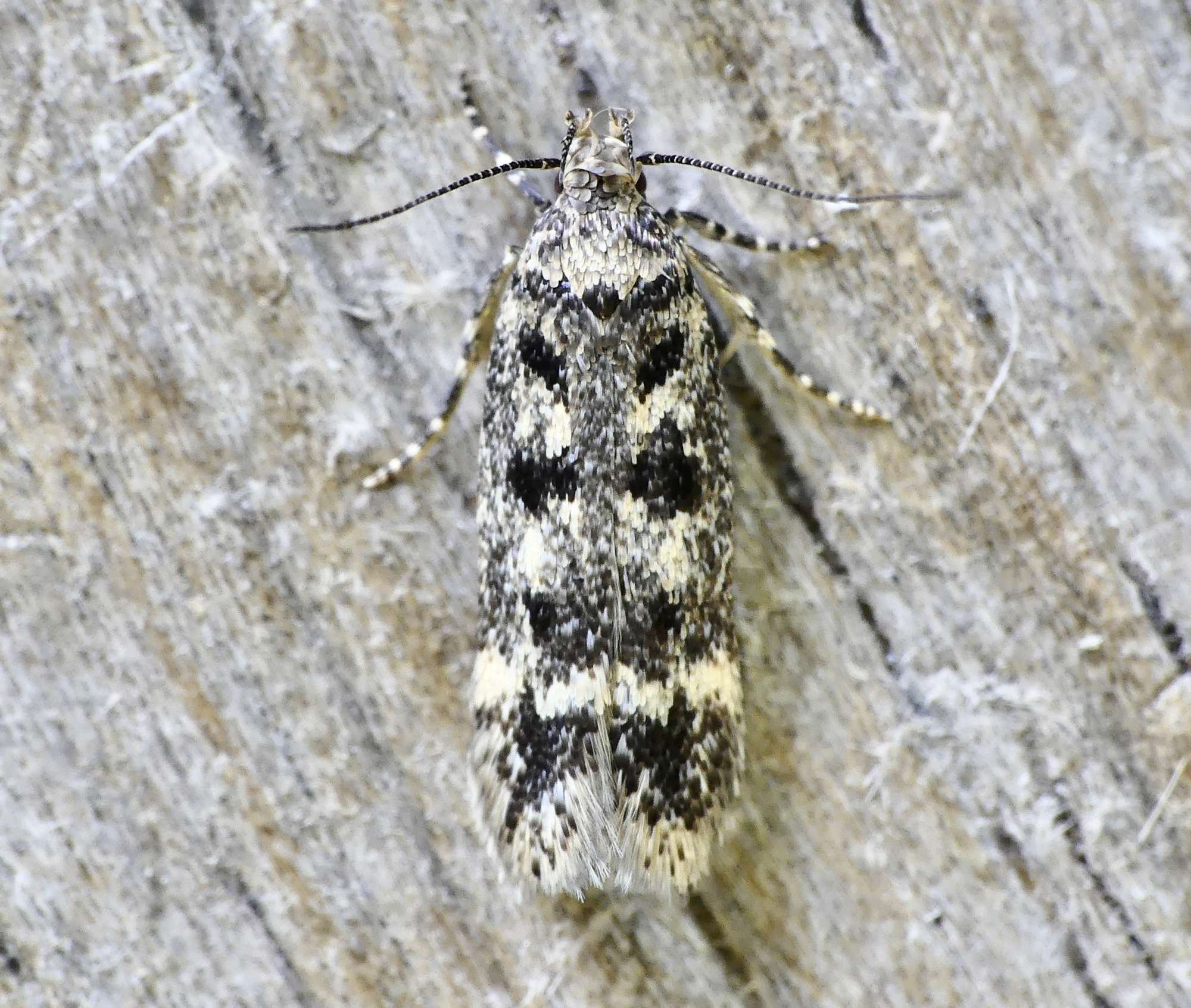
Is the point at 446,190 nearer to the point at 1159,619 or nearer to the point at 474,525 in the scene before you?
the point at 474,525

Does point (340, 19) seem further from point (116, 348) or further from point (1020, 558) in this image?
point (1020, 558)

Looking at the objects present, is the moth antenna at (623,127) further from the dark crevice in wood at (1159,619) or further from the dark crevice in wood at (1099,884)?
the dark crevice in wood at (1099,884)

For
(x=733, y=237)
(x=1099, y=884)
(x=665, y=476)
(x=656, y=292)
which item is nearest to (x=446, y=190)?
(x=656, y=292)

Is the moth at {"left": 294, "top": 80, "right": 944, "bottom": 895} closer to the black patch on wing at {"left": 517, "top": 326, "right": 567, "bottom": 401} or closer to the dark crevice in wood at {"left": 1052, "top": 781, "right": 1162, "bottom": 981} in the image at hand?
the black patch on wing at {"left": 517, "top": 326, "right": 567, "bottom": 401}

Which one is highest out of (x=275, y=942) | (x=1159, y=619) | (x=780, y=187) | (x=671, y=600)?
(x=780, y=187)

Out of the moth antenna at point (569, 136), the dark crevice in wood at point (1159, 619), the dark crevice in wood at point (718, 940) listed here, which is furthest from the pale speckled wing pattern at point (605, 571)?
the dark crevice in wood at point (1159, 619)
